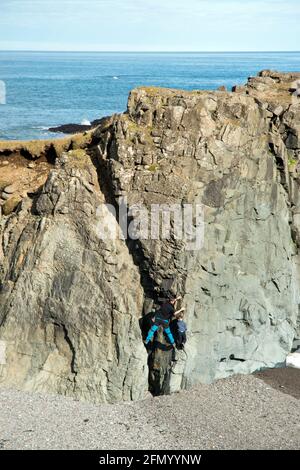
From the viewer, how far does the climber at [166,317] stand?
26828 millimetres

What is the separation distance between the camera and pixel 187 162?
27141mm

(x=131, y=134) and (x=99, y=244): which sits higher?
(x=131, y=134)

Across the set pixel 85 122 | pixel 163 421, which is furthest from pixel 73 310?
pixel 85 122

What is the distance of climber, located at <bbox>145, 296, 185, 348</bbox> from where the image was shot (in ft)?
88.0

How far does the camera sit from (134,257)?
27.6 metres

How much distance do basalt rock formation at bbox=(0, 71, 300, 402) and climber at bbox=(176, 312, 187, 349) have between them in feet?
1.59

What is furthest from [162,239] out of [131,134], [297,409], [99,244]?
[297,409]

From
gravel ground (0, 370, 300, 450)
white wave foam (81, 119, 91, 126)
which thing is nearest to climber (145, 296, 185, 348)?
gravel ground (0, 370, 300, 450)

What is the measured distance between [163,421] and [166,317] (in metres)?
3.96

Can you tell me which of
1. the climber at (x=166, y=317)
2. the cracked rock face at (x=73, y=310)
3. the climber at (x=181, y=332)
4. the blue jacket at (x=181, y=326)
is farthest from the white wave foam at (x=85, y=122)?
the blue jacket at (x=181, y=326)

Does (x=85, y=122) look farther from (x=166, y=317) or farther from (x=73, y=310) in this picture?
(x=166, y=317)
